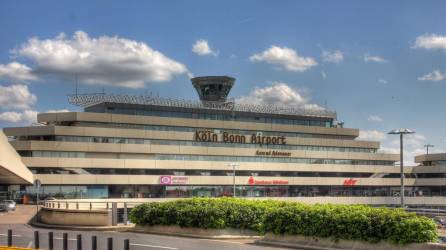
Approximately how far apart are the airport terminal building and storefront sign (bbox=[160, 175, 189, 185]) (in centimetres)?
16

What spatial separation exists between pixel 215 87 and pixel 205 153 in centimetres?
1715

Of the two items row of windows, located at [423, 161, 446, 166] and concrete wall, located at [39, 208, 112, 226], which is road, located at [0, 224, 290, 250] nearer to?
concrete wall, located at [39, 208, 112, 226]

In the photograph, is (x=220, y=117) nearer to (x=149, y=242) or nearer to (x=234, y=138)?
(x=234, y=138)

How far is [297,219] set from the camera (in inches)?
910

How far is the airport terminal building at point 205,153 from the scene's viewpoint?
85688 millimetres

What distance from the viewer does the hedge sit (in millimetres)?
19844

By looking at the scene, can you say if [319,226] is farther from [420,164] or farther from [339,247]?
[420,164]

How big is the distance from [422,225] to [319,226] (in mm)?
4072

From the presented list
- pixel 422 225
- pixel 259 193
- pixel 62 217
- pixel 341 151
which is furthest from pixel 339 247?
pixel 341 151

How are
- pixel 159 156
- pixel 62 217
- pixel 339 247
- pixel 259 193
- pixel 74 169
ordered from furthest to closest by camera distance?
pixel 259 193 < pixel 159 156 < pixel 74 169 < pixel 62 217 < pixel 339 247

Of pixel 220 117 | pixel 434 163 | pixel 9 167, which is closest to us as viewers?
pixel 9 167

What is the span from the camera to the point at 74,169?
85.2 meters

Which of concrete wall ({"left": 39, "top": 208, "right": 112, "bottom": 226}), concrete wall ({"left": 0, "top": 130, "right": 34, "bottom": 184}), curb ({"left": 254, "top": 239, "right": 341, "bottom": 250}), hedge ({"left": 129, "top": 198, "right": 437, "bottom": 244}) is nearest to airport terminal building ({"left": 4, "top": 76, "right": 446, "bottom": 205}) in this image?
concrete wall ({"left": 0, "top": 130, "right": 34, "bottom": 184})

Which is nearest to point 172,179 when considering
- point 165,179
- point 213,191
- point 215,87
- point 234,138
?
point 165,179
